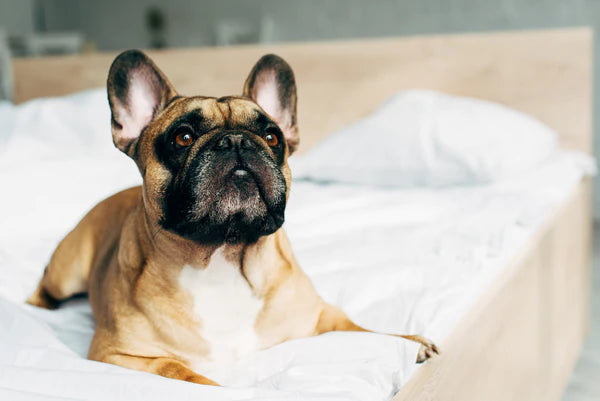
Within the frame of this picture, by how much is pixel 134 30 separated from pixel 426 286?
426 centimetres

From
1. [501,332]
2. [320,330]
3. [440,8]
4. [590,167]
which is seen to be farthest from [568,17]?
[320,330]

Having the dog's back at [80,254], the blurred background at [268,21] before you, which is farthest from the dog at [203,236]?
the blurred background at [268,21]

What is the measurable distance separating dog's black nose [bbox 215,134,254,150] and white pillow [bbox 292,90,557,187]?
118 cm

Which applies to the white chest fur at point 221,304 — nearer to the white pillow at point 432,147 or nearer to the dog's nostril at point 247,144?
the dog's nostril at point 247,144

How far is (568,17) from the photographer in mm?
3162

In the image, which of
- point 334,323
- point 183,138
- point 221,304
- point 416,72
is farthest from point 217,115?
point 416,72

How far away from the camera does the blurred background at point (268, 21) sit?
3.21 meters

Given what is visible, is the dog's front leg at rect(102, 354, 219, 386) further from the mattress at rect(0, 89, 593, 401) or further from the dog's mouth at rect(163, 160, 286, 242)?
the dog's mouth at rect(163, 160, 286, 242)

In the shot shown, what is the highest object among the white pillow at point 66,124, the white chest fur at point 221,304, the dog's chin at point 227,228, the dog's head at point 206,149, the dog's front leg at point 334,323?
the dog's head at point 206,149

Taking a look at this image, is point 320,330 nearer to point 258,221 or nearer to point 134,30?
point 258,221

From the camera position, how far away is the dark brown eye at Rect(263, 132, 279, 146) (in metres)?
0.70

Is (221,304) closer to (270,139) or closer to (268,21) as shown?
(270,139)

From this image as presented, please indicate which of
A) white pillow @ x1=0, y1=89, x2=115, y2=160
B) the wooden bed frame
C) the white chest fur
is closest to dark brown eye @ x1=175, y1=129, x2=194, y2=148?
the white chest fur

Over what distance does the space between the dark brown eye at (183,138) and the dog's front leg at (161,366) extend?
25 centimetres
